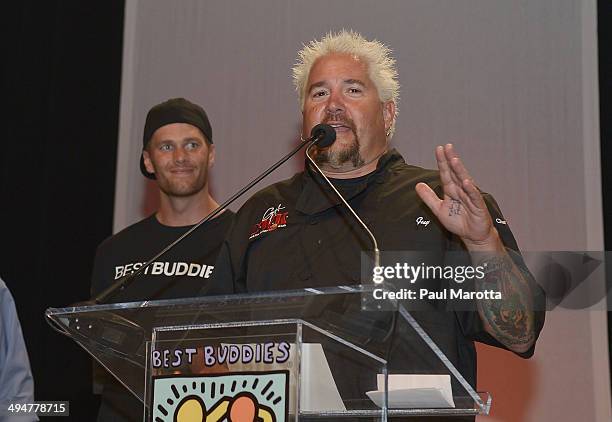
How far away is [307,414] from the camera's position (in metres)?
1.47

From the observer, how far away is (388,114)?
2756 millimetres

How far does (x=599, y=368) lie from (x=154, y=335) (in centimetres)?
223

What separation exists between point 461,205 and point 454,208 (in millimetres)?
18

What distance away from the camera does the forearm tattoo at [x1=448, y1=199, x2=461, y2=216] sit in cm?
202

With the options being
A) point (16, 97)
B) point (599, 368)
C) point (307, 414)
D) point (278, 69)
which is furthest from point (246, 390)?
point (16, 97)

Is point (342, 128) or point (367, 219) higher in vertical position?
point (342, 128)

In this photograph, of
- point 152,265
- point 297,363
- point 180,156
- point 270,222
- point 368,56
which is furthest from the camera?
point 180,156

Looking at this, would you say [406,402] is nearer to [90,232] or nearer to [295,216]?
[295,216]

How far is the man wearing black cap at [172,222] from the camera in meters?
3.26

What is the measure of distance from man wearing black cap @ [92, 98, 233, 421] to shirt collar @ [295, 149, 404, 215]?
830 mm
